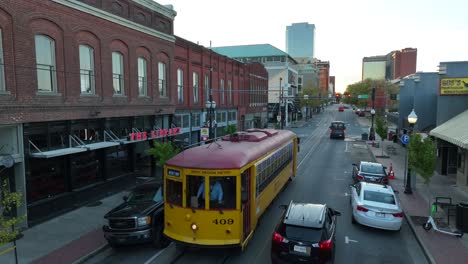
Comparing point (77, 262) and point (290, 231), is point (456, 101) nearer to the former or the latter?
point (290, 231)

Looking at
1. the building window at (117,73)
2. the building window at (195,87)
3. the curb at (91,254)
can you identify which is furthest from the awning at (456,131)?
the building window at (195,87)

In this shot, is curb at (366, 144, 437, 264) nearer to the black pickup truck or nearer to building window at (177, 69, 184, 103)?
the black pickup truck

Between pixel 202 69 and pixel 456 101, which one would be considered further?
pixel 202 69

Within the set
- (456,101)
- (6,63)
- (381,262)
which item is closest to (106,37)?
(6,63)

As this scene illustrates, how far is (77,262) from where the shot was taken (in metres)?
9.89

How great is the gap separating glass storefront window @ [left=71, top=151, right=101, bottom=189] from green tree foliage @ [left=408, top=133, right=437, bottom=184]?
15276 millimetres

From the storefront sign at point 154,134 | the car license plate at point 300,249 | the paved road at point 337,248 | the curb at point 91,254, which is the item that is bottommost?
the paved road at point 337,248

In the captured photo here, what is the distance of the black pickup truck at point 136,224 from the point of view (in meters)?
10.5

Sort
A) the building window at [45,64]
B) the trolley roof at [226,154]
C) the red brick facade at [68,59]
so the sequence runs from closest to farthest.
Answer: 1. the trolley roof at [226,154]
2. the red brick facade at [68,59]
3. the building window at [45,64]

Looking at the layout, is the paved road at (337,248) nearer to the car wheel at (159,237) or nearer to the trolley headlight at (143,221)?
the car wheel at (159,237)

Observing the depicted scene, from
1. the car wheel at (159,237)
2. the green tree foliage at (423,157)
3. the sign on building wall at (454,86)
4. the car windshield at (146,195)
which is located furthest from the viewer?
the sign on building wall at (454,86)

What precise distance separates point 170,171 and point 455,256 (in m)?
8.79

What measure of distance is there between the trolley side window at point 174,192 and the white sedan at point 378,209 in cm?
675

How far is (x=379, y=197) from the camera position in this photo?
42.3ft
